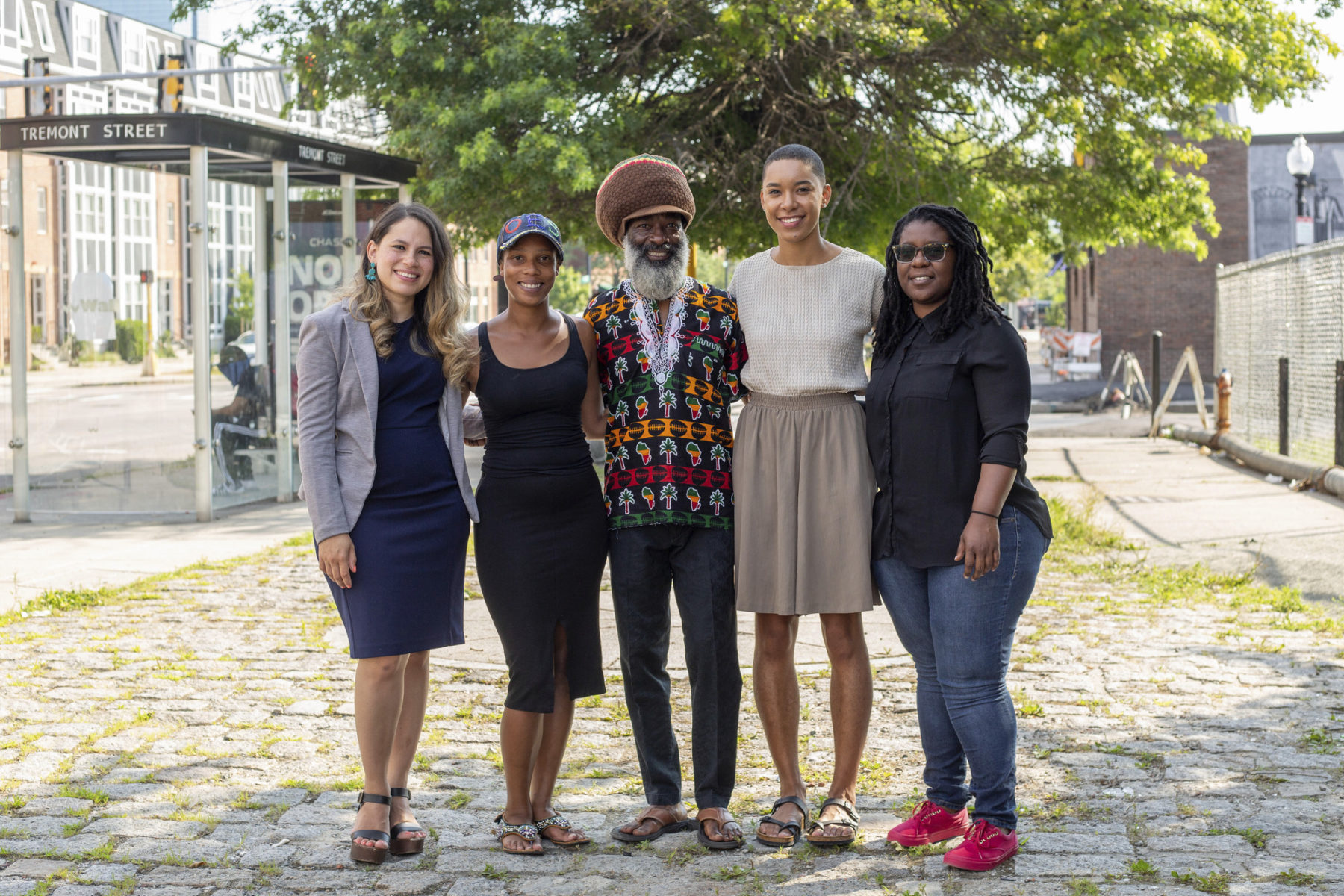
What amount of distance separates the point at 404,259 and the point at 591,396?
692 millimetres

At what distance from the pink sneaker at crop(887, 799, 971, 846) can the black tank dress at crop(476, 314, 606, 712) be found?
111cm

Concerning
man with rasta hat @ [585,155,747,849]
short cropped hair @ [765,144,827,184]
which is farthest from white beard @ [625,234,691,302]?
short cropped hair @ [765,144,827,184]

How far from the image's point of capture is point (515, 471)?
3982mm

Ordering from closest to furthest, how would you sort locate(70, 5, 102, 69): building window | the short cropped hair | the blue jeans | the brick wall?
the blue jeans
the short cropped hair
the brick wall
locate(70, 5, 102, 69): building window

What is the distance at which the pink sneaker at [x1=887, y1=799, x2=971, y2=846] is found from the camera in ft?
13.2

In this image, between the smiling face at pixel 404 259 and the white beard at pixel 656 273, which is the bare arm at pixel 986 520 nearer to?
the white beard at pixel 656 273

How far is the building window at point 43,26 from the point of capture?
2156 inches

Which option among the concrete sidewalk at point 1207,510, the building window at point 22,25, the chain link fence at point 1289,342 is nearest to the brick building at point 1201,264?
the chain link fence at point 1289,342

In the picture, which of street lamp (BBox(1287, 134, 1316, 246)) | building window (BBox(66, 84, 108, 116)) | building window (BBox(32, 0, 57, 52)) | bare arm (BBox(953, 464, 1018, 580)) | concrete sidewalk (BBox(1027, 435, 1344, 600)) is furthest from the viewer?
building window (BBox(32, 0, 57, 52))

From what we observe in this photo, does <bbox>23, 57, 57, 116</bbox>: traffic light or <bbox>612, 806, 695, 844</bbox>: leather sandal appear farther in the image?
<bbox>23, 57, 57, 116</bbox>: traffic light

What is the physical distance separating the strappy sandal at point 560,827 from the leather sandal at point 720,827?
1.12 feet

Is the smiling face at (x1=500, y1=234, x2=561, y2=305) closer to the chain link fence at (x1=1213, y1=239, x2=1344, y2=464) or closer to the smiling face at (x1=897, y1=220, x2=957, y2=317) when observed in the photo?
Answer: the smiling face at (x1=897, y1=220, x2=957, y2=317)

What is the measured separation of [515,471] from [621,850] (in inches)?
46.2

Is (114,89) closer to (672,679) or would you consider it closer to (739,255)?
(739,255)
